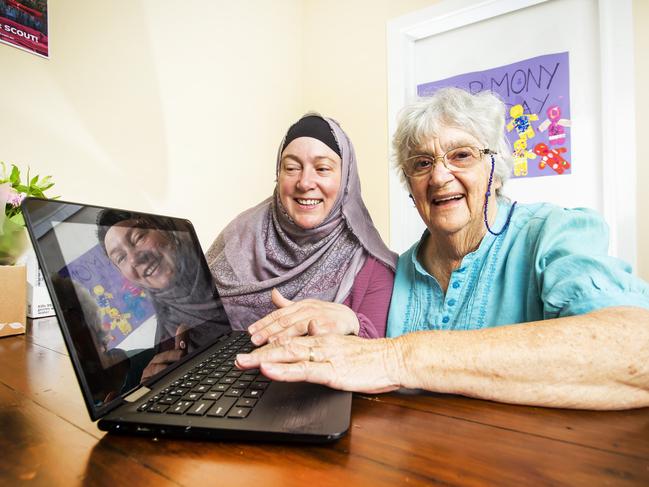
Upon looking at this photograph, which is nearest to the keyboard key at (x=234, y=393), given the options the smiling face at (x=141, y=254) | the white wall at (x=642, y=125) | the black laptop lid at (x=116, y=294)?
the black laptop lid at (x=116, y=294)

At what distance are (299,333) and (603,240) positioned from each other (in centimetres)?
56

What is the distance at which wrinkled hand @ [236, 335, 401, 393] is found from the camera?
1.51ft

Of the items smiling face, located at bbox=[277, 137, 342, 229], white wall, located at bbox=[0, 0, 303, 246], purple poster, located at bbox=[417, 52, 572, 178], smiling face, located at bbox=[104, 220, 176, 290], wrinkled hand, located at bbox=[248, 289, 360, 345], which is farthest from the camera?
purple poster, located at bbox=[417, 52, 572, 178]

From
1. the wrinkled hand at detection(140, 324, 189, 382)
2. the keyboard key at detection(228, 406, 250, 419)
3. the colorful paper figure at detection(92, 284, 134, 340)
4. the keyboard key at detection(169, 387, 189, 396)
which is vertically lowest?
the keyboard key at detection(228, 406, 250, 419)

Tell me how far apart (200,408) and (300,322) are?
11.9 inches

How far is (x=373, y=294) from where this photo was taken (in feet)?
3.32

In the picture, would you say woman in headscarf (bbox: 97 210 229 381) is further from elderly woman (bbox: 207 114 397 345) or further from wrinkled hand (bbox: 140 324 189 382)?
elderly woman (bbox: 207 114 397 345)

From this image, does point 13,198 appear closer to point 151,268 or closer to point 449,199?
point 151,268

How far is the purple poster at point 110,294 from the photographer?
447 mm

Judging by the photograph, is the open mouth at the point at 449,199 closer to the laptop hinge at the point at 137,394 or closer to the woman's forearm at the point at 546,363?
the woman's forearm at the point at 546,363

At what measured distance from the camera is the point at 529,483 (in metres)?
0.30

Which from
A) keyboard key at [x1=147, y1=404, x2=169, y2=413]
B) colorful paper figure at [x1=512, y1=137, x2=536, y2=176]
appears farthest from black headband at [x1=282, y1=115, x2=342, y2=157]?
colorful paper figure at [x1=512, y1=137, x2=536, y2=176]

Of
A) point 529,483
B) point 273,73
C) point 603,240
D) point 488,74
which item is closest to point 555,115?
point 488,74

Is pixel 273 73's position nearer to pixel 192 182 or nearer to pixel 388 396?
pixel 192 182
